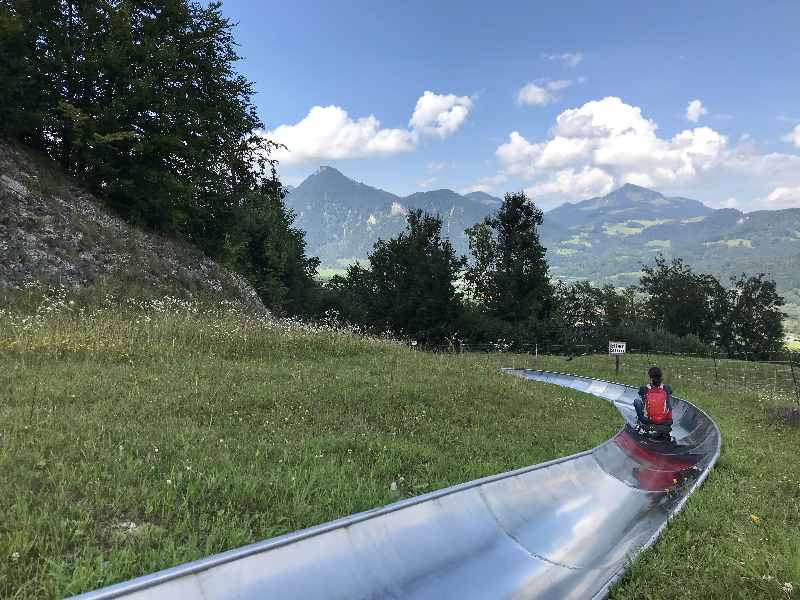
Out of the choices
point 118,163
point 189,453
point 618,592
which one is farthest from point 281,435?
point 118,163

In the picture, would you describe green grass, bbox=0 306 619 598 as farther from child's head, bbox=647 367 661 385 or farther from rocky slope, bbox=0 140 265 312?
rocky slope, bbox=0 140 265 312

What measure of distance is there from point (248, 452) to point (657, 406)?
9.98 m

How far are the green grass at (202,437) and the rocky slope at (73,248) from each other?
10.9 ft

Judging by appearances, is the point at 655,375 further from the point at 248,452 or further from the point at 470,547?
the point at 248,452

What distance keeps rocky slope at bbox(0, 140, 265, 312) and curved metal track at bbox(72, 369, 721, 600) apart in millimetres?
15543

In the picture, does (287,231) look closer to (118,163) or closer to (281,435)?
(118,163)

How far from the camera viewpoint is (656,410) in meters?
12.0

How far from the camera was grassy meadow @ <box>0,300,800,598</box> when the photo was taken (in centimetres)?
458

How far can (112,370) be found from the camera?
1073 centimetres

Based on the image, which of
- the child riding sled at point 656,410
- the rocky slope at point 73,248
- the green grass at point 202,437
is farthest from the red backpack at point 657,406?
the rocky slope at point 73,248

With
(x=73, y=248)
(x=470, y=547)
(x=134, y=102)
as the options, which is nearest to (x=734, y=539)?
(x=470, y=547)

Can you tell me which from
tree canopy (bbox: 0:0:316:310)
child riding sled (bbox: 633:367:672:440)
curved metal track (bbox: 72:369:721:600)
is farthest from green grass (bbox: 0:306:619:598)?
tree canopy (bbox: 0:0:316:310)

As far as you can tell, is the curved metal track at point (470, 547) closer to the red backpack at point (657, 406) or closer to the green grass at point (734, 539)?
the green grass at point (734, 539)

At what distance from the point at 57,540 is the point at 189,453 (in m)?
2.25
